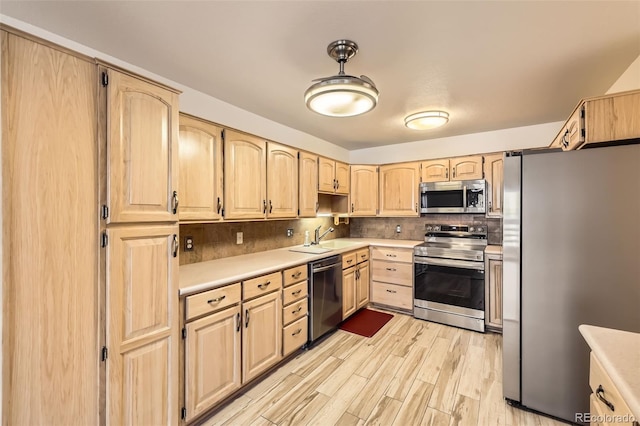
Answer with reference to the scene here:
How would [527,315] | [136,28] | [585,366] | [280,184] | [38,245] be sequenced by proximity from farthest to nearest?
1. [280,184]
2. [527,315]
3. [585,366]
4. [136,28]
5. [38,245]

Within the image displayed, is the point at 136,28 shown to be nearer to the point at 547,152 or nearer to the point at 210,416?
the point at 210,416

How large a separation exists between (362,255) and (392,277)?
51 centimetres

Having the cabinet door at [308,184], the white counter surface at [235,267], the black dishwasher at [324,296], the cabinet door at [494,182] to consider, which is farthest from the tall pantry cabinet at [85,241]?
the cabinet door at [494,182]

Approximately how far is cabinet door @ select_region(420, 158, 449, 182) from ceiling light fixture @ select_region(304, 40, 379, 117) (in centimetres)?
224

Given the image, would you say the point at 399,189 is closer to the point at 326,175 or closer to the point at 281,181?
the point at 326,175

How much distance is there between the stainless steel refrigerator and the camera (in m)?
1.56

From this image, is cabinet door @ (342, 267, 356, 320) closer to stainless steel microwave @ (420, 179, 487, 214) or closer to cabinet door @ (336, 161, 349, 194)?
cabinet door @ (336, 161, 349, 194)

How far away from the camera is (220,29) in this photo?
158 centimetres

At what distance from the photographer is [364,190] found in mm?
4164

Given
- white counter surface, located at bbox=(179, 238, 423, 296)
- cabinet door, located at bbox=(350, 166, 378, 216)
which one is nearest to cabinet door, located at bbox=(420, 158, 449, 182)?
cabinet door, located at bbox=(350, 166, 378, 216)

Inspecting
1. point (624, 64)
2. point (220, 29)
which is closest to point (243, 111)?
point (220, 29)

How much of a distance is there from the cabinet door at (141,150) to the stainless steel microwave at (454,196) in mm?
3219

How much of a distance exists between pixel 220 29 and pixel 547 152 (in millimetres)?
2183

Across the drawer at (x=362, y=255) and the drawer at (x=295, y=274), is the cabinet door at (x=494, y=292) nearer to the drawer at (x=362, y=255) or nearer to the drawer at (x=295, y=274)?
the drawer at (x=362, y=255)
